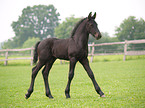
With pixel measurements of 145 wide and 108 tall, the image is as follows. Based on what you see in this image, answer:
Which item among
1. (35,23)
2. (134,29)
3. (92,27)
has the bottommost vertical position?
(92,27)

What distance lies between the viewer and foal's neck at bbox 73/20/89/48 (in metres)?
5.66

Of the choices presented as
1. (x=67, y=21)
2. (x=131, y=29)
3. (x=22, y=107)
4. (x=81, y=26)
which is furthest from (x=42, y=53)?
(x=67, y=21)

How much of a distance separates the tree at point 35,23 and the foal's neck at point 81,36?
71.3m

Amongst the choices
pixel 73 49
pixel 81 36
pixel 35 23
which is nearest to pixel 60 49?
pixel 73 49

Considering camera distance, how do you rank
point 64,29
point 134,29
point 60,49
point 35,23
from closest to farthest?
point 60,49, point 134,29, point 64,29, point 35,23

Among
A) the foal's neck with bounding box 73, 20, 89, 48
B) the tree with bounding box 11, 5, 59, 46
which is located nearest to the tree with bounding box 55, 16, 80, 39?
the tree with bounding box 11, 5, 59, 46

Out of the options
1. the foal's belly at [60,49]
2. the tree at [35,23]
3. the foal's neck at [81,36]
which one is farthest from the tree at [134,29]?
the tree at [35,23]

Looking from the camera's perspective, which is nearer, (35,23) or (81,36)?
(81,36)

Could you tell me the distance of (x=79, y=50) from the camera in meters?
5.53

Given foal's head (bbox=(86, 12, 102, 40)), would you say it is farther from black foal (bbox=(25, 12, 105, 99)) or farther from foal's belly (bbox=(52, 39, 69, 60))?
foal's belly (bbox=(52, 39, 69, 60))

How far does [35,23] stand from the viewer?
77562 mm

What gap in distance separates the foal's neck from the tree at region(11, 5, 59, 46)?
71280mm

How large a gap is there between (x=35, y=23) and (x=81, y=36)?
7459 cm

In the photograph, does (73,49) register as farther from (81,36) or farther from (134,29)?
(134,29)
